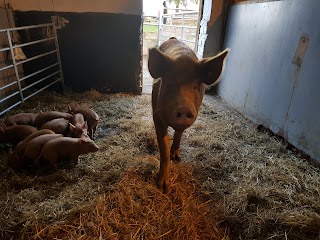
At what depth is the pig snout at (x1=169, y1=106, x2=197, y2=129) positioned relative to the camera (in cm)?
179

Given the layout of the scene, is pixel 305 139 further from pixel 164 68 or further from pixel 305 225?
pixel 164 68

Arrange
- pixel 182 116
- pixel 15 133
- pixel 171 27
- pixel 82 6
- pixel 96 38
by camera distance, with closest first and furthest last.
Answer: pixel 182 116, pixel 15 133, pixel 82 6, pixel 96 38, pixel 171 27

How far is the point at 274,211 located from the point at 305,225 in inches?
10.0

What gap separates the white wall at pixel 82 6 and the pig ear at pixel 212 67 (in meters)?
3.91

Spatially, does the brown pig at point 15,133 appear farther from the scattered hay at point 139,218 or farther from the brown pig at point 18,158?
the scattered hay at point 139,218

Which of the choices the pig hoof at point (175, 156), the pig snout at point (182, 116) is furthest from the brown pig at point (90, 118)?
the pig snout at point (182, 116)

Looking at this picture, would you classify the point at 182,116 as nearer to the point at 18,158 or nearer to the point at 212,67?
the point at 212,67

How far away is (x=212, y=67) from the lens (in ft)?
6.42

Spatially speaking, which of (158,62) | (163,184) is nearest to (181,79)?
(158,62)

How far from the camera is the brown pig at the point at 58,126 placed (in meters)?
3.12

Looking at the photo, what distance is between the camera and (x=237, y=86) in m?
5.04

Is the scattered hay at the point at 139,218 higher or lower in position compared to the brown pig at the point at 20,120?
lower

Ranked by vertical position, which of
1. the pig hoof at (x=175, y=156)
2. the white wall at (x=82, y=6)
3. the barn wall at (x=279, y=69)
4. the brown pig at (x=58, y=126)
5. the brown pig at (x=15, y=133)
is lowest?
the pig hoof at (x=175, y=156)

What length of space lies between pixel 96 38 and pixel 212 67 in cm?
421
